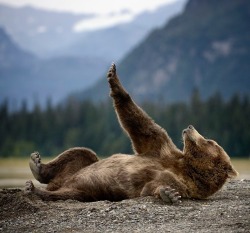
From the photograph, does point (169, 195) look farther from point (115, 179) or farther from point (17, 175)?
point (17, 175)

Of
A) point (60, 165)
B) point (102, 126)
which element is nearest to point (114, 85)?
point (60, 165)

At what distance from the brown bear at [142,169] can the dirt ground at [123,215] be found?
1.06 ft

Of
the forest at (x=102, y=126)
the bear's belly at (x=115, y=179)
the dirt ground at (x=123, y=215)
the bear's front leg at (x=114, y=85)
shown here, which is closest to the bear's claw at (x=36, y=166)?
the bear's belly at (x=115, y=179)

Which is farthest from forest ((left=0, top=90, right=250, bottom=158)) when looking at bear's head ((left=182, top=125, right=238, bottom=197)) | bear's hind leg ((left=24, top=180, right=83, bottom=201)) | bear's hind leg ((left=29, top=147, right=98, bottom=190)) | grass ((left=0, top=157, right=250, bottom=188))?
bear's hind leg ((left=24, top=180, right=83, bottom=201))

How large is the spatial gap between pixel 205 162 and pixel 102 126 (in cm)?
11096

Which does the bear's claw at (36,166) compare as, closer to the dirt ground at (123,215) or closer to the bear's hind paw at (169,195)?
the dirt ground at (123,215)

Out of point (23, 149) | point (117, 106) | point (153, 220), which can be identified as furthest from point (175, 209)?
point (23, 149)

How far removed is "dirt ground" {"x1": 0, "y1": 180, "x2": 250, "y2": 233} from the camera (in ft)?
25.8

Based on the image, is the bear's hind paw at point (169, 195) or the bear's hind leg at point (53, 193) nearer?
the bear's hind paw at point (169, 195)

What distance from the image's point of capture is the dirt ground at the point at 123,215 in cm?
788

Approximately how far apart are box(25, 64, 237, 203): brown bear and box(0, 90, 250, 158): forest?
9340 centimetres

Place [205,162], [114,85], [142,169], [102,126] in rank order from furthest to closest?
[102,126] → [114,85] → [205,162] → [142,169]

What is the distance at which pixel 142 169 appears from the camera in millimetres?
9875

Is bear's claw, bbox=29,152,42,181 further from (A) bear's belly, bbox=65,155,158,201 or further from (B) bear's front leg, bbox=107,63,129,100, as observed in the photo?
(B) bear's front leg, bbox=107,63,129,100
